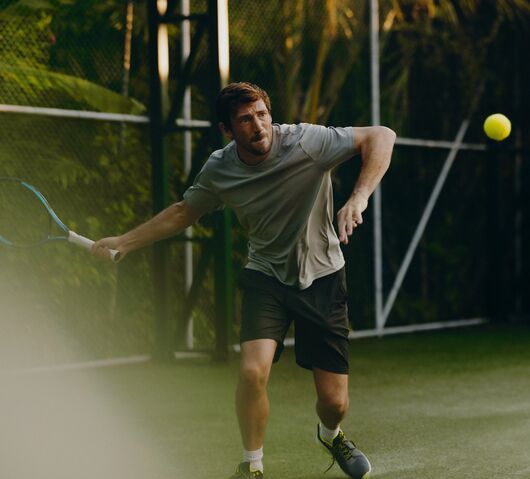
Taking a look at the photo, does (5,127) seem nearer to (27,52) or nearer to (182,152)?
(27,52)

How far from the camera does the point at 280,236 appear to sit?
182 inches

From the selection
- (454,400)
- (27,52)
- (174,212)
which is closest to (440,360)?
(454,400)

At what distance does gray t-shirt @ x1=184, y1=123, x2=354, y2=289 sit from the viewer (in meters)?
4.54

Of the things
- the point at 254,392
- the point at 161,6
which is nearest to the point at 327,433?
the point at 254,392

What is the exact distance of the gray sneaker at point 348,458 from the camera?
15.5 ft

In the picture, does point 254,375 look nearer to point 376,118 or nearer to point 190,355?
point 190,355

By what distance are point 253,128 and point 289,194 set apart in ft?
1.06

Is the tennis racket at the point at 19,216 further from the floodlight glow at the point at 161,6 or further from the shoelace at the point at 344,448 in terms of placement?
the shoelace at the point at 344,448

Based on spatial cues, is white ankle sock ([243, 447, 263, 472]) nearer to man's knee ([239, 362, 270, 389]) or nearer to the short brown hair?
man's knee ([239, 362, 270, 389])

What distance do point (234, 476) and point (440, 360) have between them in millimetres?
4364

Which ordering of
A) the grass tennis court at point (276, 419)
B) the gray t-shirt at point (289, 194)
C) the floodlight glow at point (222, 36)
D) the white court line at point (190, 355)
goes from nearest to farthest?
the gray t-shirt at point (289, 194), the grass tennis court at point (276, 419), the white court line at point (190, 355), the floodlight glow at point (222, 36)

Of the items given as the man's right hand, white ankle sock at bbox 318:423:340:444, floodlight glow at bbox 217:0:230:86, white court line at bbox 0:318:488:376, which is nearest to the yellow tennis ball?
floodlight glow at bbox 217:0:230:86

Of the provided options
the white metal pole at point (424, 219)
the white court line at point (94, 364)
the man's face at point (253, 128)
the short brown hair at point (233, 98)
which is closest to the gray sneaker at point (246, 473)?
the man's face at point (253, 128)

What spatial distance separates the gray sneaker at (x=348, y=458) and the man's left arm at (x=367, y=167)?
1113 millimetres
